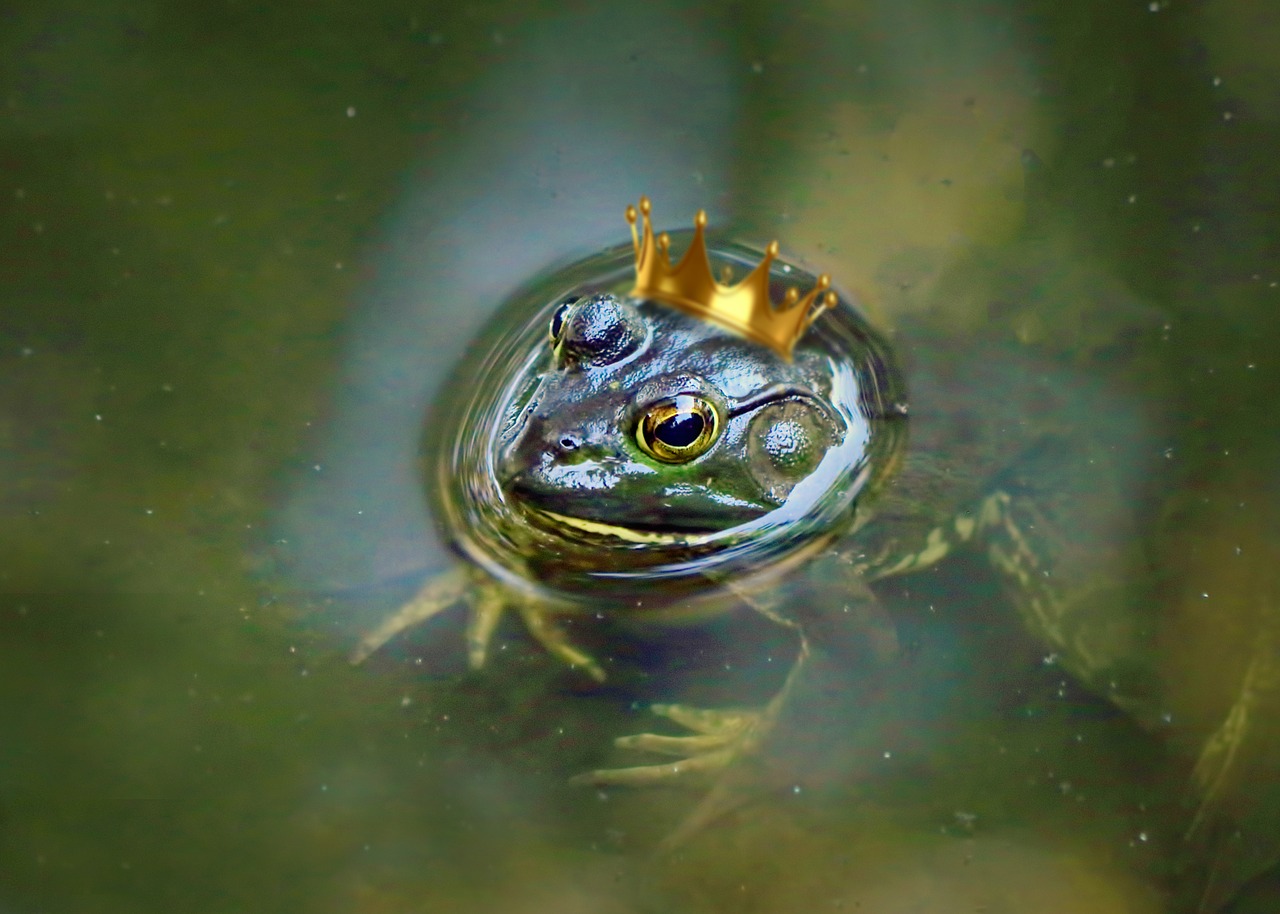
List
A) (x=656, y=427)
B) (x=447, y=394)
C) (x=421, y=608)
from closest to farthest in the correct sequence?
(x=656, y=427) < (x=421, y=608) < (x=447, y=394)

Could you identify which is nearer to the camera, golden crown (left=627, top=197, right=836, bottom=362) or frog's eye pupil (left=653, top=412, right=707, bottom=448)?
frog's eye pupil (left=653, top=412, right=707, bottom=448)

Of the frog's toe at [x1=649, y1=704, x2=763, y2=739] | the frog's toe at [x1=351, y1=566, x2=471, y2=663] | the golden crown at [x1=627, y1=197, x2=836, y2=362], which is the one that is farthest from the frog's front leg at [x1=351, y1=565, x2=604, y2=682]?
the golden crown at [x1=627, y1=197, x2=836, y2=362]

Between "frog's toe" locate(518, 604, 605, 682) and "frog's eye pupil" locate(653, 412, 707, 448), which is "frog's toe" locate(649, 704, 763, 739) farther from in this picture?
"frog's eye pupil" locate(653, 412, 707, 448)

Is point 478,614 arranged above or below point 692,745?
above

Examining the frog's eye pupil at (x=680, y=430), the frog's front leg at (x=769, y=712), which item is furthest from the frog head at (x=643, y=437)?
the frog's front leg at (x=769, y=712)

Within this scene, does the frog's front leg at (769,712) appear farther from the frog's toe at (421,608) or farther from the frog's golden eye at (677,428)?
the frog's toe at (421,608)

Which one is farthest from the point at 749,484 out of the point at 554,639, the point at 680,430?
the point at 554,639

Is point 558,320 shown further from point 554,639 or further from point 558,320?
point 554,639

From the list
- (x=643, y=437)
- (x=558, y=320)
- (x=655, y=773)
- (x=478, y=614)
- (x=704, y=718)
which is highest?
(x=558, y=320)
